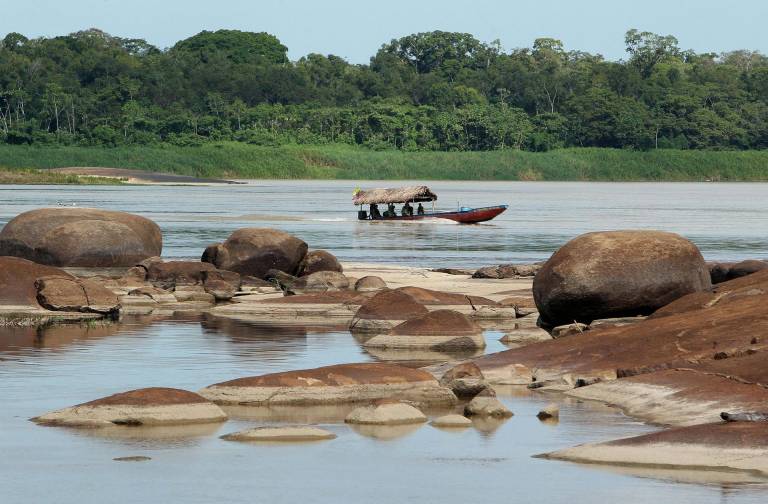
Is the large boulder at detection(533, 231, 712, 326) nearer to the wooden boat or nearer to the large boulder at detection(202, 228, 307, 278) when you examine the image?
the large boulder at detection(202, 228, 307, 278)

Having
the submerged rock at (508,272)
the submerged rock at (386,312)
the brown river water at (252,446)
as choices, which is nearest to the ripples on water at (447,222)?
the submerged rock at (508,272)

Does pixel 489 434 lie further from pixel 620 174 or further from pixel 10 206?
pixel 620 174

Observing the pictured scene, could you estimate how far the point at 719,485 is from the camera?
12953 millimetres

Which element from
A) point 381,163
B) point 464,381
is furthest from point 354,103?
point 464,381

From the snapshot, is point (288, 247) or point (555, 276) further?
point (288, 247)

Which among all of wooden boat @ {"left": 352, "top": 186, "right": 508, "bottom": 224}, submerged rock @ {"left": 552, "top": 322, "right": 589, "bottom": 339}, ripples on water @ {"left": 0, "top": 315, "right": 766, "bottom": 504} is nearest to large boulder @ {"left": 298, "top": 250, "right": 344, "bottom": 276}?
submerged rock @ {"left": 552, "top": 322, "right": 589, "bottom": 339}

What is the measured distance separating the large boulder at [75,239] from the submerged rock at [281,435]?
22335 mm

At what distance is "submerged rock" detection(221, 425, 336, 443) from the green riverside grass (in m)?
129

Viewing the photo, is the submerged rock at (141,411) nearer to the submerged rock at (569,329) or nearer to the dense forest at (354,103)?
the submerged rock at (569,329)

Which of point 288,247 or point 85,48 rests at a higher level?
point 85,48

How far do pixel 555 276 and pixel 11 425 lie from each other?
985 centimetres

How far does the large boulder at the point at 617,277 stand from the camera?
22984 millimetres

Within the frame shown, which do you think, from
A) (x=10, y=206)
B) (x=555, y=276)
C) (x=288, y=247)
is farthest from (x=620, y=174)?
(x=555, y=276)

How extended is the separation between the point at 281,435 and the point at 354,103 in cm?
16400
